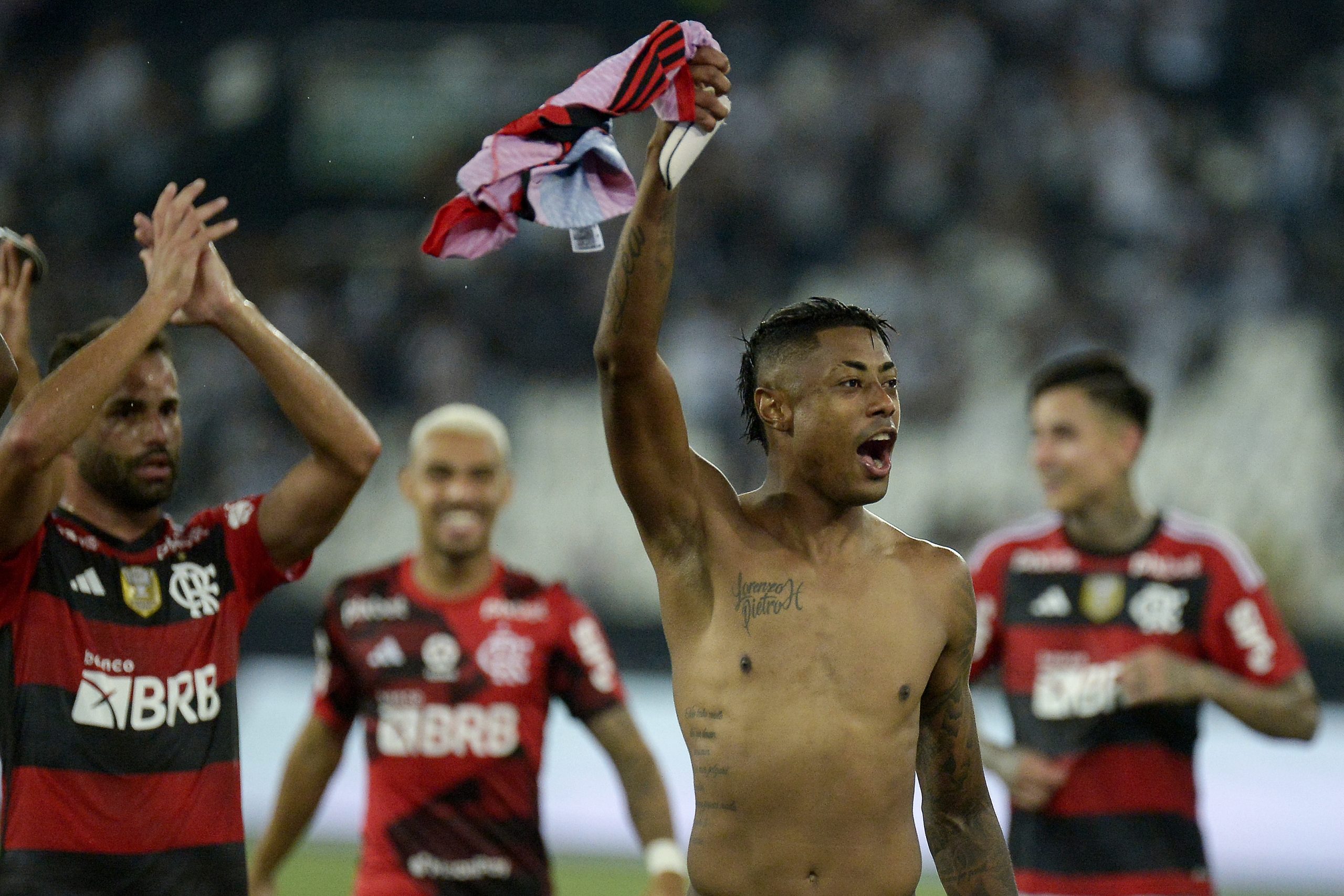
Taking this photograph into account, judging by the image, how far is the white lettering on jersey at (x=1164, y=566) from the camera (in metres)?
5.48

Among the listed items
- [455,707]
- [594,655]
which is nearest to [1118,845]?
[594,655]

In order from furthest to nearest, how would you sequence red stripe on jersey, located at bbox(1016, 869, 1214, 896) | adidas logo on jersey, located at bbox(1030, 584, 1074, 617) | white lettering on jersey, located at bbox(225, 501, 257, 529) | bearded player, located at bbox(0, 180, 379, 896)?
adidas logo on jersey, located at bbox(1030, 584, 1074, 617) < red stripe on jersey, located at bbox(1016, 869, 1214, 896) < white lettering on jersey, located at bbox(225, 501, 257, 529) < bearded player, located at bbox(0, 180, 379, 896)

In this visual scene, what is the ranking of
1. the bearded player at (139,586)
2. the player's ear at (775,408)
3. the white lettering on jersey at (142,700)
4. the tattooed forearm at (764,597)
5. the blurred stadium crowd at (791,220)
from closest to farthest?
1. the tattooed forearm at (764,597)
2. the player's ear at (775,408)
3. the bearded player at (139,586)
4. the white lettering on jersey at (142,700)
5. the blurred stadium crowd at (791,220)

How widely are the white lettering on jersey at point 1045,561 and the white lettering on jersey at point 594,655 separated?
56.2 inches

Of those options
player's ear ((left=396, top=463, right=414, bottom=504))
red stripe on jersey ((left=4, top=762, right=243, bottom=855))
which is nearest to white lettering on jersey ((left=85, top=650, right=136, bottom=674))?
red stripe on jersey ((left=4, top=762, right=243, bottom=855))

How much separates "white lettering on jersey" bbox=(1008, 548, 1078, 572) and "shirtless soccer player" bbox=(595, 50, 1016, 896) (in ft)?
6.05

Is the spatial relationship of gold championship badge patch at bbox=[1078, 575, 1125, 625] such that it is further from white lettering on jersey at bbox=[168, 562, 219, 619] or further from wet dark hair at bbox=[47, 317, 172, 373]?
wet dark hair at bbox=[47, 317, 172, 373]

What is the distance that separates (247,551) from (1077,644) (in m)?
2.75

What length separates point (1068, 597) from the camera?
5539 mm

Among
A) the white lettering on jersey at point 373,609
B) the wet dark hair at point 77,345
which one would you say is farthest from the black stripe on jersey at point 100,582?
the white lettering on jersey at point 373,609

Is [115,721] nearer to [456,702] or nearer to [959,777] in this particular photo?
[456,702]

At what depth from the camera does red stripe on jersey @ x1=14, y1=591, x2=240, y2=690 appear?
400 cm

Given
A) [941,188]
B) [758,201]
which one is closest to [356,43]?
[758,201]

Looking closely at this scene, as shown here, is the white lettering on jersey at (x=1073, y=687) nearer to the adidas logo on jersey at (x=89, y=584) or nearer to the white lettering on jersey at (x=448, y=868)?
the white lettering on jersey at (x=448, y=868)
